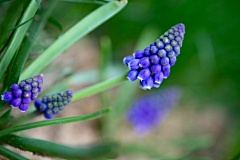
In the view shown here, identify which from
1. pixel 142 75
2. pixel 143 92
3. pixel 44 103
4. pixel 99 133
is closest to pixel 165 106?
pixel 143 92

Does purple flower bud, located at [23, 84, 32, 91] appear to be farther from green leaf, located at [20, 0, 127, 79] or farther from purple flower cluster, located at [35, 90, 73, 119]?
green leaf, located at [20, 0, 127, 79]

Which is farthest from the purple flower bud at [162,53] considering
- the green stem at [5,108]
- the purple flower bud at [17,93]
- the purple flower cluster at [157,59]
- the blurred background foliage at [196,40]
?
the blurred background foliage at [196,40]

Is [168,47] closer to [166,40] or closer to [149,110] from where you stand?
[166,40]

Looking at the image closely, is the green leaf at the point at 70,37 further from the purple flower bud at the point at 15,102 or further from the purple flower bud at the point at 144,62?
the purple flower bud at the point at 144,62

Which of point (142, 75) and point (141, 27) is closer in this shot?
point (142, 75)

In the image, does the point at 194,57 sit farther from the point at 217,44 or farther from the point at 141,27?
the point at 141,27

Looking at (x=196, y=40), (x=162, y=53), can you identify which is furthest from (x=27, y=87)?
(x=196, y=40)

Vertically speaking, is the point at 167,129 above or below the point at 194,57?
below

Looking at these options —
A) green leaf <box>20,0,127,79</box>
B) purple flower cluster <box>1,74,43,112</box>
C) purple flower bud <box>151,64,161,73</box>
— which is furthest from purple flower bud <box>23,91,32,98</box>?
purple flower bud <box>151,64,161,73</box>
